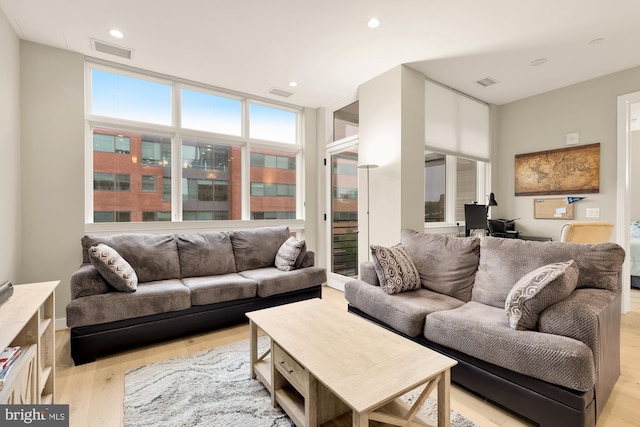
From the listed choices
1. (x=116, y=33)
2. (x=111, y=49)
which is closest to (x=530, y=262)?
(x=116, y=33)

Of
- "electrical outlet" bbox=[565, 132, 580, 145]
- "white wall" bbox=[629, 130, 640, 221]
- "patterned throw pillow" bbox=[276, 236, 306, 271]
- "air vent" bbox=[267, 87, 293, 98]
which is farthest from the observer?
"white wall" bbox=[629, 130, 640, 221]

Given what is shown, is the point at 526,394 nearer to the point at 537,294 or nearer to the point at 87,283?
the point at 537,294

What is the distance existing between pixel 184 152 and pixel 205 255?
1429 millimetres

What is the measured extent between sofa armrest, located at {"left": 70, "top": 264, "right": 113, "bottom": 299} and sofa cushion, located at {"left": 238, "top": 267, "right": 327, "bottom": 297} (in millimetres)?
1271

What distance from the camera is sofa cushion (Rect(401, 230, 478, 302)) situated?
2.48 m

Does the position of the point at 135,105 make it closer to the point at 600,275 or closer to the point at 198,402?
the point at 198,402

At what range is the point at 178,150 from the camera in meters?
3.76

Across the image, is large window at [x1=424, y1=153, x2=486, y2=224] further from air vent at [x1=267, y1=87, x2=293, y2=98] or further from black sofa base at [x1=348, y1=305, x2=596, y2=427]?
black sofa base at [x1=348, y1=305, x2=596, y2=427]

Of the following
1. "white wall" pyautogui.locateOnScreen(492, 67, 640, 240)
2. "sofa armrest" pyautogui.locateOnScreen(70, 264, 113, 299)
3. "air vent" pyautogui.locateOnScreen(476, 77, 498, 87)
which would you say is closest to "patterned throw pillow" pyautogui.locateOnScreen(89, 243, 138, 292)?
"sofa armrest" pyautogui.locateOnScreen(70, 264, 113, 299)

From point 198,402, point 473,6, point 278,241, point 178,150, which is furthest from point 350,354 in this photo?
point 178,150

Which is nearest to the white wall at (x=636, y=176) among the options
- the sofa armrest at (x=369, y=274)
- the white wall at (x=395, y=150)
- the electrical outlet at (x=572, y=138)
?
the electrical outlet at (x=572, y=138)

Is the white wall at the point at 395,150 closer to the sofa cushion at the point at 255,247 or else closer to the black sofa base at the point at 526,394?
the sofa cushion at the point at 255,247

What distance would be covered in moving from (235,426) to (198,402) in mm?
350

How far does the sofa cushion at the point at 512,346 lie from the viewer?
1430 mm
